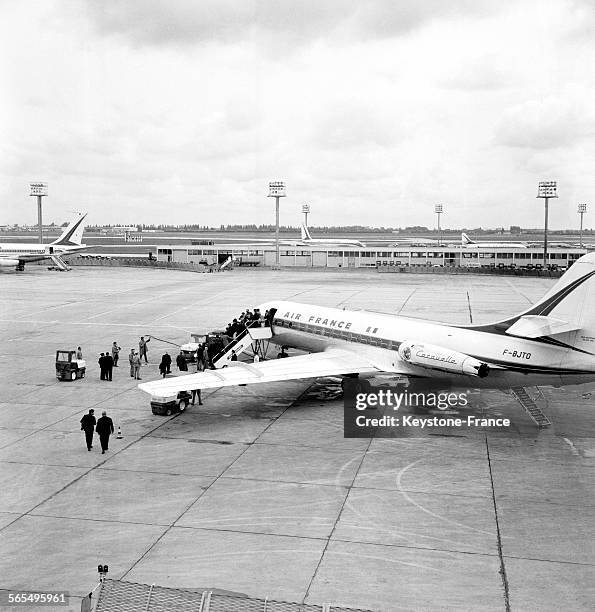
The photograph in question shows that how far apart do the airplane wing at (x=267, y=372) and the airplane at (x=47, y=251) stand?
71047mm

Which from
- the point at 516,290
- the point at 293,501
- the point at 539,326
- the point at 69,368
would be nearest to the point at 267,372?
the point at 293,501

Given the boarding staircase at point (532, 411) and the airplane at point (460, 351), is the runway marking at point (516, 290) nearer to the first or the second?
the airplane at point (460, 351)

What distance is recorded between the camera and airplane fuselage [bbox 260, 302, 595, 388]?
20891mm

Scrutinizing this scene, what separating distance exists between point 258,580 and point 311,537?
6.80ft

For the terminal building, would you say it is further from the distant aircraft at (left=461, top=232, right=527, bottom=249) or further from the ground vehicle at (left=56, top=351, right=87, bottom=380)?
the ground vehicle at (left=56, top=351, right=87, bottom=380)

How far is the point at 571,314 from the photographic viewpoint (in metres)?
20.5

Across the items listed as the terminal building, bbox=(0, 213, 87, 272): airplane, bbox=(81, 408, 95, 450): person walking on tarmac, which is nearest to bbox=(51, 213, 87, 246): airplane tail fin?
bbox=(0, 213, 87, 272): airplane

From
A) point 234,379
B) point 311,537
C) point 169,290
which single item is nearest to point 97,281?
point 169,290

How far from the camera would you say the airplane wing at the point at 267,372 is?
22.2 metres

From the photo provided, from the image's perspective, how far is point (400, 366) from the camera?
24.9 metres

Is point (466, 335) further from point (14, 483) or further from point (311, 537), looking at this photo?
point (14, 483)

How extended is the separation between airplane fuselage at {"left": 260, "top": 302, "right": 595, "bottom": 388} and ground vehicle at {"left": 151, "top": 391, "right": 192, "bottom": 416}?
23.7 feet

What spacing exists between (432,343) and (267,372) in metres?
5.94

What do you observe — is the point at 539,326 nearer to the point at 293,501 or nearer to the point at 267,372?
the point at 267,372
